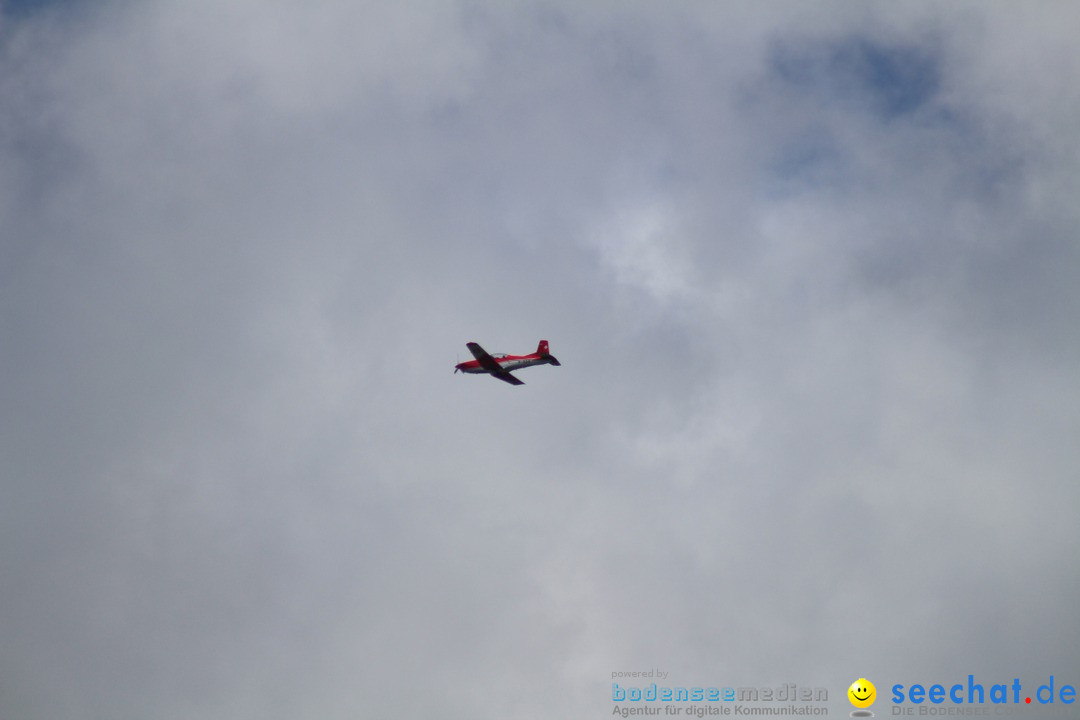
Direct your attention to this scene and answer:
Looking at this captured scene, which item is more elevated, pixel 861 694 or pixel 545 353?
pixel 545 353

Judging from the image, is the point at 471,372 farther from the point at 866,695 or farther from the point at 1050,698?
the point at 1050,698

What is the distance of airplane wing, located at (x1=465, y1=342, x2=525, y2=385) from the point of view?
144 metres

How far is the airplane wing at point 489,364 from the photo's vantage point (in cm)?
14412

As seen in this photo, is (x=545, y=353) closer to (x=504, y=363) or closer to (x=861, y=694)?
(x=504, y=363)

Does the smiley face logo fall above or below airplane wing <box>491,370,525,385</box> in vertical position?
below

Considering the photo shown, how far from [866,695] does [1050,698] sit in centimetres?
2669

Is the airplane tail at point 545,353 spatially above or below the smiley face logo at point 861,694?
above

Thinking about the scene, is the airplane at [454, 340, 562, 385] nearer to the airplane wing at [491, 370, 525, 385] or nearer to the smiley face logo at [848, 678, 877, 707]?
the airplane wing at [491, 370, 525, 385]

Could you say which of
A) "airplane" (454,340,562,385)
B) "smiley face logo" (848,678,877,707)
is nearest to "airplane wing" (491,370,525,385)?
"airplane" (454,340,562,385)

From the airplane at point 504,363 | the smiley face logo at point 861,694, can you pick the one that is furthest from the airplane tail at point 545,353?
the smiley face logo at point 861,694

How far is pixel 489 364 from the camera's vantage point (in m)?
148

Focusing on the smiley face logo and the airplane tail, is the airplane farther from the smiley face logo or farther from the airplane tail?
the smiley face logo

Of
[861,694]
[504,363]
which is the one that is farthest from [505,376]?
[861,694]

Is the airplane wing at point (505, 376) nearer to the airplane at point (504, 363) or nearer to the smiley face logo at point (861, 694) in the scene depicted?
the airplane at point (504, 363)
